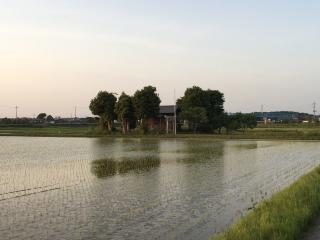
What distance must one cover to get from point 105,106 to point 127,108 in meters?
4.90

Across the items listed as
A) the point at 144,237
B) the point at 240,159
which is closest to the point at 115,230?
the point at 144,237

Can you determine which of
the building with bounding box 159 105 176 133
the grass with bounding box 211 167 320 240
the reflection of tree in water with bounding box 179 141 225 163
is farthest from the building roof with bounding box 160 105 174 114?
the grass with bounding box 211 167 320 240

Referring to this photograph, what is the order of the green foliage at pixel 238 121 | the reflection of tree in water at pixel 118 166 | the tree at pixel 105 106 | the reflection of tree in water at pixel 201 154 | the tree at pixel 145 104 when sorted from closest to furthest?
the reflection of tree in water at pixel 118 166
the reflection of tree in water at pixel 201 154
the tree at pixel 145 104
the green foliage at pixel 238 121
the tree at pixel 105 106

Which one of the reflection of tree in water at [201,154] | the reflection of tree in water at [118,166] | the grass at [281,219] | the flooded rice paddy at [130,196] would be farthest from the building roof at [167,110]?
the grass at [281,219]

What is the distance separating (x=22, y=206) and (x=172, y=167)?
37.0 ft

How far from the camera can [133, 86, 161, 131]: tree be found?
202ft

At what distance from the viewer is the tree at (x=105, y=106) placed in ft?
218

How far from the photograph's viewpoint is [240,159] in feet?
87.7

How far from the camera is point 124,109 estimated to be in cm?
6262

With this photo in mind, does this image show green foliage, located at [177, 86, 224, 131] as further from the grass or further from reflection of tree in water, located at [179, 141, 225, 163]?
the grass

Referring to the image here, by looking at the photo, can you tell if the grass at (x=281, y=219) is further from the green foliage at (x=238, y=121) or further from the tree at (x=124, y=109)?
the green foliage at (x=238, y=121)

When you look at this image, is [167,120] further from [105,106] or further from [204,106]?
[105,106]

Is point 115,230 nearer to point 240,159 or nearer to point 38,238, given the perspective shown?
point 38,238

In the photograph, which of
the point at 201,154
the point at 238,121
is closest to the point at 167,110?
the point at 238,121
